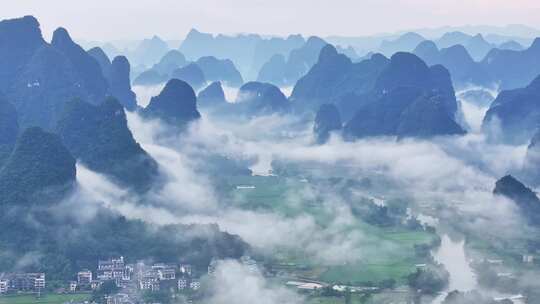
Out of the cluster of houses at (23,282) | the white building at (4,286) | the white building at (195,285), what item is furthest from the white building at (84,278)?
the white building at (195,285)

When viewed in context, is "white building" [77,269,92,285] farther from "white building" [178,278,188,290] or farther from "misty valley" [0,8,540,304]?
"white building" [178,278,188,290]

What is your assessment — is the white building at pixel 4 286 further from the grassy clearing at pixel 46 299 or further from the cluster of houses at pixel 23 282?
the grassy clearing at pixel 46 299

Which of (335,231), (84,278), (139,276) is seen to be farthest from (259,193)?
(84,278)

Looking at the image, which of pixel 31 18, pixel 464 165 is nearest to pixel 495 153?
pixel 464 165

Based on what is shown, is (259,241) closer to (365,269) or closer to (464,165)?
(365,269)

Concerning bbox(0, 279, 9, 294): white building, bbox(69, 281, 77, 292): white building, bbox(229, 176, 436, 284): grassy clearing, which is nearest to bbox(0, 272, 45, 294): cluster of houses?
bbox(0, 279, 9, 294): white building

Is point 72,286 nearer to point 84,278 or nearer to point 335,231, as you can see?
point 84,278
